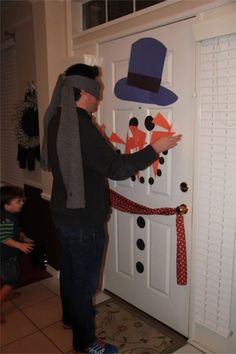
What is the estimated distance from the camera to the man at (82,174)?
1633 mm

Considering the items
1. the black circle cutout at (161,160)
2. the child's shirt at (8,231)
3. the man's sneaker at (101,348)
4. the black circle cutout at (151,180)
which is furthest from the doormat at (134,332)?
the black circle cutout at (161,160)

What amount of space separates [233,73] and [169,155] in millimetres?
591

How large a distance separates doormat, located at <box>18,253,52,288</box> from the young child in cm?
43

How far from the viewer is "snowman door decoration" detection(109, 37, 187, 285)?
1.93 m

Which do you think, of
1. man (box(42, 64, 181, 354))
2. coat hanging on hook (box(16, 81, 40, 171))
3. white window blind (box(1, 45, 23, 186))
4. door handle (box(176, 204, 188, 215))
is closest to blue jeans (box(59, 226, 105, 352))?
man (box(42, 64, 181, 354))

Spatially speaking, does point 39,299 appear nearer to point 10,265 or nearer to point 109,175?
point 10,265

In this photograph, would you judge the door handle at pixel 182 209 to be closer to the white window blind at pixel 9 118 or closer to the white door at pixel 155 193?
the white door at pixel 155 193

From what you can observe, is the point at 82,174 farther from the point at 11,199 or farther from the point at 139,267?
the point at 139,267

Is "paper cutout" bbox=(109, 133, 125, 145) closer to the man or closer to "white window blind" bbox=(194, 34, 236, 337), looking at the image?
the man

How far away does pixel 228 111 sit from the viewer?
5.32 feet

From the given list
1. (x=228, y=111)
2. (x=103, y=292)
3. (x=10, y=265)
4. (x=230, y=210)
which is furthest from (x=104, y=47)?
(x=103, y=292)

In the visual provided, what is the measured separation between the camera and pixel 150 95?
2008 mm

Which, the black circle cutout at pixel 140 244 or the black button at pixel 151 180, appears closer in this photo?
the black button at pixel 151 180

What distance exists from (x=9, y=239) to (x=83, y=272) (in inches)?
28.1
